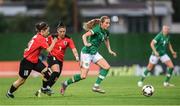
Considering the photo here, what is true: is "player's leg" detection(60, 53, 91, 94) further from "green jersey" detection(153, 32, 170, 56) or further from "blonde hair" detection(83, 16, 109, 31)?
"green jersey" detection(153, 32, 170, 56)

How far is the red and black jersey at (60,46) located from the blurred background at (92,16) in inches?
755

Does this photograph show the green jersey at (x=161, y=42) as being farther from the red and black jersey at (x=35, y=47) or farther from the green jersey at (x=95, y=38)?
the red and black jersey at (x=35, y=47)

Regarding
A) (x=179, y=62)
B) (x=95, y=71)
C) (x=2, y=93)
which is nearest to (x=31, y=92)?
(x=2, y=93)

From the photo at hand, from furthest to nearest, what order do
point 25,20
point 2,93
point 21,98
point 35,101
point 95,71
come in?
point 25,20 → point 95,71 → point 2,93 → point 21,98 → point 35,101

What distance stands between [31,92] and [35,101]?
14.2 ft

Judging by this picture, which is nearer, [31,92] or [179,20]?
[31,92]

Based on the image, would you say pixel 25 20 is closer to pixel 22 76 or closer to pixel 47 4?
pixel 47 4

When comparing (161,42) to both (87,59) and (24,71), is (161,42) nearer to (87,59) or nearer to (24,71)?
(87,59)

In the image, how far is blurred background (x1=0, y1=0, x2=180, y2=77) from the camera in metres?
45.7

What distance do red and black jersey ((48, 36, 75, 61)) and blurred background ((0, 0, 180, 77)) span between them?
19.2 metres

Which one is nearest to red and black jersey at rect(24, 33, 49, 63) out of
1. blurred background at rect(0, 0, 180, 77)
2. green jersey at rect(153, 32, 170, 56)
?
green jersey at rect(153, 32, 170, 56)

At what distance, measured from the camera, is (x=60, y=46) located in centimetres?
2373

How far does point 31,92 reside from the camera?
83.4 feet

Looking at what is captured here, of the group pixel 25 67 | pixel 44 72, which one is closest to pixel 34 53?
pixel 25 67
